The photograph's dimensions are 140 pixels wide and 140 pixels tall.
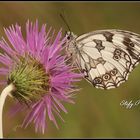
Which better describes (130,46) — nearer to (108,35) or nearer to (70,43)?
(108,35)

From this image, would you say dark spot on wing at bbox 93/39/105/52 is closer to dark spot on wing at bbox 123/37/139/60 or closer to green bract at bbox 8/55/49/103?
dark spot on wing at bbox 123/37/139/60

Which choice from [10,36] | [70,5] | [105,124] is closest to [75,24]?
[70,5]

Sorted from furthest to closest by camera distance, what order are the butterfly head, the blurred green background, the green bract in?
the blurred green background → the butterfly head → the green bract

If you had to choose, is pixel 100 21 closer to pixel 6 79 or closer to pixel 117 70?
pixel 117 70

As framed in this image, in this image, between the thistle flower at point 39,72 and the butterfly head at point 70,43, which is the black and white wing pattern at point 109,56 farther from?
the thistle flower at point 39,72

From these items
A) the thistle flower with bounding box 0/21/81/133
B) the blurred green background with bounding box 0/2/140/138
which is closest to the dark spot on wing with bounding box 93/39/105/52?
the thistle flower with bounding box 0/21/81/133

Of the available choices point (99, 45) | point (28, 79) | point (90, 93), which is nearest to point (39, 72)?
point (28, 79)

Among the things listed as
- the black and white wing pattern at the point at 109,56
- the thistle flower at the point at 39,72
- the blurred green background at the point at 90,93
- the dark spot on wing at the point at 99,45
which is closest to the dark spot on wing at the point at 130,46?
the black and white wing pattern at the point at 109,56
